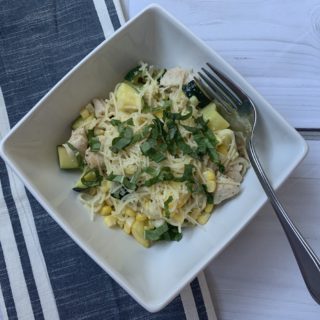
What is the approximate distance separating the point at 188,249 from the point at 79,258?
0.29 m

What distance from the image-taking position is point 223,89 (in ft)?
3.88

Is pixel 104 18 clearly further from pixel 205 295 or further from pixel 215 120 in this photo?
pixel 205 295

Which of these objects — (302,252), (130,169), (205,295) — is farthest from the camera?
(205,295)

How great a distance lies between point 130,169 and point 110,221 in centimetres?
13

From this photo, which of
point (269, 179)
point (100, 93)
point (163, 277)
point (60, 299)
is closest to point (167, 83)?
point (100, 93)

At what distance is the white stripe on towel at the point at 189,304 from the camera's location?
1286 mm

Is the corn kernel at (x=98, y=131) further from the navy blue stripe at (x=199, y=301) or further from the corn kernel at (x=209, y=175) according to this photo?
the navy blue stripe at (x=199, y=301)

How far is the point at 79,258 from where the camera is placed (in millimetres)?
1304

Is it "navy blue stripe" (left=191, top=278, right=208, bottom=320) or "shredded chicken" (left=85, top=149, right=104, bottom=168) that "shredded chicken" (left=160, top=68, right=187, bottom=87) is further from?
"navy blue stripe" (left=191, top=278, right=208, bottom=320)

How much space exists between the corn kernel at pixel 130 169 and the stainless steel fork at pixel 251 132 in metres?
0.24

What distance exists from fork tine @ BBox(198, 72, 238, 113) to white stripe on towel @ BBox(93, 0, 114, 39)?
1.04 feet

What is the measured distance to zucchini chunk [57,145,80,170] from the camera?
4.08 feet

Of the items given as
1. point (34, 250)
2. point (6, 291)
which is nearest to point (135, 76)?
point (34, 250)

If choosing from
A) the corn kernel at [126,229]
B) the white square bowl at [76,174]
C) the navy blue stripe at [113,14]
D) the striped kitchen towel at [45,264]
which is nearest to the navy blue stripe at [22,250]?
the striped kitchen towel at [45,264]
